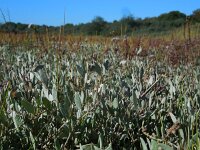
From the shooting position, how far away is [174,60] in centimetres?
589

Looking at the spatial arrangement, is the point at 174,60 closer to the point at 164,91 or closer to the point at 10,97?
the point at 164,91

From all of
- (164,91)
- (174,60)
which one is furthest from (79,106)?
(174,60)

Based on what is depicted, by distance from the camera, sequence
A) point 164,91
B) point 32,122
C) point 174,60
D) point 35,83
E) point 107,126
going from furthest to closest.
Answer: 1. point 174,60
2. point 164,91
3. point 35,83
4. point 107,126
5. point 32,122

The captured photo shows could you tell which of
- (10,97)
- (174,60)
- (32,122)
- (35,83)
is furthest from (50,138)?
(174,60)

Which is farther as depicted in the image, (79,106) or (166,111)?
(166,111)

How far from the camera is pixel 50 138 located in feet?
6.22

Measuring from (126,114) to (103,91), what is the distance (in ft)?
0.87

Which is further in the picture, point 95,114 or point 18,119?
point 95,114

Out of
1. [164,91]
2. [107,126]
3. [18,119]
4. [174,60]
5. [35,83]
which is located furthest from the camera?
[174,60]

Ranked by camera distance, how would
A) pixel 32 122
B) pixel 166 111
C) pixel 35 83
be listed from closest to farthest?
pixel 32 122, pixel 166 111, pixel 35 83

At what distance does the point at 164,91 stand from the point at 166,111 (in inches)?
19.6

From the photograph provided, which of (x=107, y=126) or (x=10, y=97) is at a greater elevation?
(x=10, y=97)

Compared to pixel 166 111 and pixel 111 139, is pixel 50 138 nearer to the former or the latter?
pixel 111 139

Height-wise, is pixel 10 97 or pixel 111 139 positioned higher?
pixel 10 97
